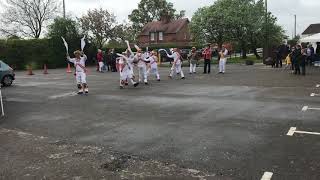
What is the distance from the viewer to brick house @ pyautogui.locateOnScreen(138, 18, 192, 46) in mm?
77688

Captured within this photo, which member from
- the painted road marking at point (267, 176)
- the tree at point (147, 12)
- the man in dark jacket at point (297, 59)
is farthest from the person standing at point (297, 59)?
the tree at point (147, 12)

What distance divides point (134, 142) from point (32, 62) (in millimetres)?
34411

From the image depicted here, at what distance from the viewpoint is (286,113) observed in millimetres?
11023

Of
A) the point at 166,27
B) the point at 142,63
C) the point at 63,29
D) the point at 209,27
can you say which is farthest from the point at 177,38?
the point at 142,63

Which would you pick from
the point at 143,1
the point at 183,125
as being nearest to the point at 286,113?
the point at 183,125

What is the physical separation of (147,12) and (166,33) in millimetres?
14480

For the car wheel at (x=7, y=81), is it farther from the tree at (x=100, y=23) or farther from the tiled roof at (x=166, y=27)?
the tiled roof at (x=166, y=27)

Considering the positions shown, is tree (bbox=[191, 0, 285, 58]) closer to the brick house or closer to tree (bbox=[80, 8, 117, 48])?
tree (bbox=[80, 8, 117, 48])

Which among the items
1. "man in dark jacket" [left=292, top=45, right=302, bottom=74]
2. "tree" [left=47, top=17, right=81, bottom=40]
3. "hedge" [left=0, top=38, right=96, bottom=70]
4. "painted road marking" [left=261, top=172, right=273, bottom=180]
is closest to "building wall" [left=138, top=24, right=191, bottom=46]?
"tree" [left=47, top=17, right=81, bottom=40]

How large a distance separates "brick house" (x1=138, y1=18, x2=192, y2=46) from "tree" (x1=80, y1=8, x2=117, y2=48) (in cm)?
1391

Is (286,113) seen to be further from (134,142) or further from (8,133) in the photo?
(8,133)

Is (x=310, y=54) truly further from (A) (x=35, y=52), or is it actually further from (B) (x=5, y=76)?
(A) (x=35, y=52)

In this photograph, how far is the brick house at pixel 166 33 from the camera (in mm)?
77688

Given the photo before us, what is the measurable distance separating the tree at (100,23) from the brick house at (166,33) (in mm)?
13911
